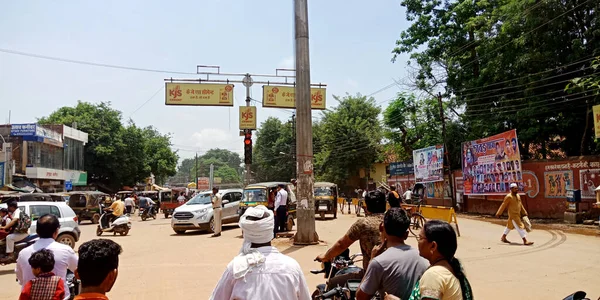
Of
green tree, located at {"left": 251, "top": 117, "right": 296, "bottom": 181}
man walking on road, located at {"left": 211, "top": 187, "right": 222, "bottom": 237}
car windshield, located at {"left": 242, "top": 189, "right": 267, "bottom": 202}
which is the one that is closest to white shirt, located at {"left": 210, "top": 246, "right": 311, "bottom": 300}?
man walking on road, located at {"left": 211, "top": 187, "right": 222, "bottom": 237}

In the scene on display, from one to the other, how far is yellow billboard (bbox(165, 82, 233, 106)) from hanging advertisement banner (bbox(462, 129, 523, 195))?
518 inches

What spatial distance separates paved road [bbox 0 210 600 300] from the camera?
7.69 metres

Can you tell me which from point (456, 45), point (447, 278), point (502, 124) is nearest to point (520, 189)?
point (502, 124)

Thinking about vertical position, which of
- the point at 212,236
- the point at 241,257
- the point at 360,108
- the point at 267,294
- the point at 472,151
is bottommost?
the point at 212,236

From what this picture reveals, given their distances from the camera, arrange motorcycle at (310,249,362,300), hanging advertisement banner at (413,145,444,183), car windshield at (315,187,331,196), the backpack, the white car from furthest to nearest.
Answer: hanging advertisement banner at (413,145,444,183) → car windshield at (315,187,331,196) → the white car → the backpack → motorcycle at (310,249,362,300)

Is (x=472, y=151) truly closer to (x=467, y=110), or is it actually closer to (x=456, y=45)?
(x=467, y=110)

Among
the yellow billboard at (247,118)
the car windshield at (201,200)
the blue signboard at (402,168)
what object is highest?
the yellow billboard at (247,118)

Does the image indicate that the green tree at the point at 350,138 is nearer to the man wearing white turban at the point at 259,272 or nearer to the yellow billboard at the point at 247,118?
the yellow billboard at the point at 247,118

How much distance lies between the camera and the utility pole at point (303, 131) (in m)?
12.6

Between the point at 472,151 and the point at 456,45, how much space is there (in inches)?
355

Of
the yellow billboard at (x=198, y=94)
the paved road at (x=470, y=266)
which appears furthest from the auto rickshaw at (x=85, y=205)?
the paved road at (x=470, y=266)

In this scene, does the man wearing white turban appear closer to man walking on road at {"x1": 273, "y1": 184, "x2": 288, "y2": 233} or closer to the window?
the window

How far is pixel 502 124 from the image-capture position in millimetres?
27438

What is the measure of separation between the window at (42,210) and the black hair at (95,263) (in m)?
11.0
